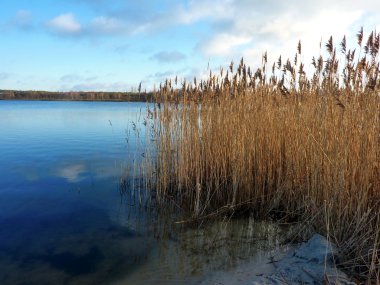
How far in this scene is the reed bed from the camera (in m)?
3.13

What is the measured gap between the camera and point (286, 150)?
14.1 ft

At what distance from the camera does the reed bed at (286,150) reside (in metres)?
3.13

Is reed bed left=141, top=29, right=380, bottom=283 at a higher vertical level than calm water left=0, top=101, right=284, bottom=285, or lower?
higher

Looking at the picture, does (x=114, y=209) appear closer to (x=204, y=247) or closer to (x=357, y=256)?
(x=204, y=247)

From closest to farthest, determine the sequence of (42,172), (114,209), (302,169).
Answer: (302,169)
(114,209)
(42,172)

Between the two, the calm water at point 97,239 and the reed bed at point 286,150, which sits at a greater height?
the reed bed at point 286,150

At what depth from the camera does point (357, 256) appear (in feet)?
8.94

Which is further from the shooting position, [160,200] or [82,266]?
[160,200]

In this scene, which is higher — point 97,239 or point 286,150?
point 286,150

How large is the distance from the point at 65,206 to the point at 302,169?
3709mm

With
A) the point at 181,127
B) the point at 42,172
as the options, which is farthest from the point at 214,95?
the point at 42,172

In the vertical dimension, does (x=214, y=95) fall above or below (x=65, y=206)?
above

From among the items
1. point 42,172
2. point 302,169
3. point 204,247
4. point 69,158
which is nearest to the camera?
point 204,247

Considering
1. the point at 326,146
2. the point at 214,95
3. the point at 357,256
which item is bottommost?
the point at 357,256
